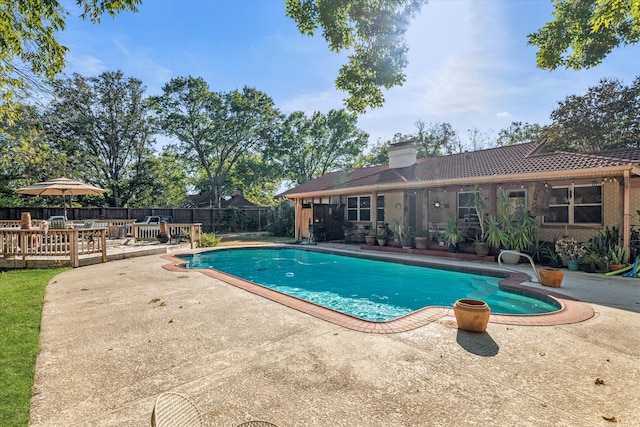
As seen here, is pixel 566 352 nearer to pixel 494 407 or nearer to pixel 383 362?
pixel 494 407

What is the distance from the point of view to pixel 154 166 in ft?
93.3

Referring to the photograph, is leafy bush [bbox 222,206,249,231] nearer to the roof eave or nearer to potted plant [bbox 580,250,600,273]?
the roof eave

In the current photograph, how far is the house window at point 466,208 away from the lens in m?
12.9

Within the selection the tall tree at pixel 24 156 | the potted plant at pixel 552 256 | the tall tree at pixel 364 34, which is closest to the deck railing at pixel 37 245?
the tall tree at pixel 24 156

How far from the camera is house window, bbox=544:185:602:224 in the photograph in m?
10.2

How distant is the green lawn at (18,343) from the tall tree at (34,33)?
119 inches

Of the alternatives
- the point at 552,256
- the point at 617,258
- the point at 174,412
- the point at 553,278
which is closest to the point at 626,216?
the point at 617,258

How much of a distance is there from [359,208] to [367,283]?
8.66 m

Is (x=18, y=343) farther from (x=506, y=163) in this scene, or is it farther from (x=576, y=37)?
(x=506, y=163)

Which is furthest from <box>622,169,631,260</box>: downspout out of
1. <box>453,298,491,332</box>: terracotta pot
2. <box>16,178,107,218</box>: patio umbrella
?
<box>16,178,107,218</box>: patio umbrella

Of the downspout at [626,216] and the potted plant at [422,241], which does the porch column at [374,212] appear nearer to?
the potted plant at [422,241]

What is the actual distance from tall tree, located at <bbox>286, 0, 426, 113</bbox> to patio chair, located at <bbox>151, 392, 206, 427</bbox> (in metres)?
7.29

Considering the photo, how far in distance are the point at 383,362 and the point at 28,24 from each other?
644 cm

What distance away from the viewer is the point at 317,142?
31609 millimetres
